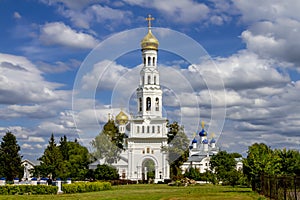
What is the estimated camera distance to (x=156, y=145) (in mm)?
75250

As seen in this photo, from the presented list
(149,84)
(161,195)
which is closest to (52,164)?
(149,84)

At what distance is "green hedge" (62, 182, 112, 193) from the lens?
38719 millimetres

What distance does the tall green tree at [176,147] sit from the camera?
6888 centimetres

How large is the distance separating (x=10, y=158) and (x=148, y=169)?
21.8m

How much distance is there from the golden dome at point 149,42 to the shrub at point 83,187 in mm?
34325

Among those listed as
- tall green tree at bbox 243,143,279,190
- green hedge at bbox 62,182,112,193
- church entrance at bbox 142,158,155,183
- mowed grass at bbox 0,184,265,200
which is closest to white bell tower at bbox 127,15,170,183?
church entrance at bbox 142,158,155,183

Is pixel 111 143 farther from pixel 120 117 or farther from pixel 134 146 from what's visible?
pixel 120 117

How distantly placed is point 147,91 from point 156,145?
8387 millimetres

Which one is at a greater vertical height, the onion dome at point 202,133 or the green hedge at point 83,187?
the onion dome at point 202,133

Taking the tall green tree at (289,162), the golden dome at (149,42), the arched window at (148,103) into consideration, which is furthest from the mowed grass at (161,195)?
the golden dome at (149,42)

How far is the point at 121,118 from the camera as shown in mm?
87688

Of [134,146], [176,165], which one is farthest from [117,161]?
[176,165]

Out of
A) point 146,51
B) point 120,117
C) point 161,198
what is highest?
point 146,51

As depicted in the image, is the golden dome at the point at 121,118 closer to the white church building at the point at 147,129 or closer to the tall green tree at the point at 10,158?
the white church building at the point at 147,129
